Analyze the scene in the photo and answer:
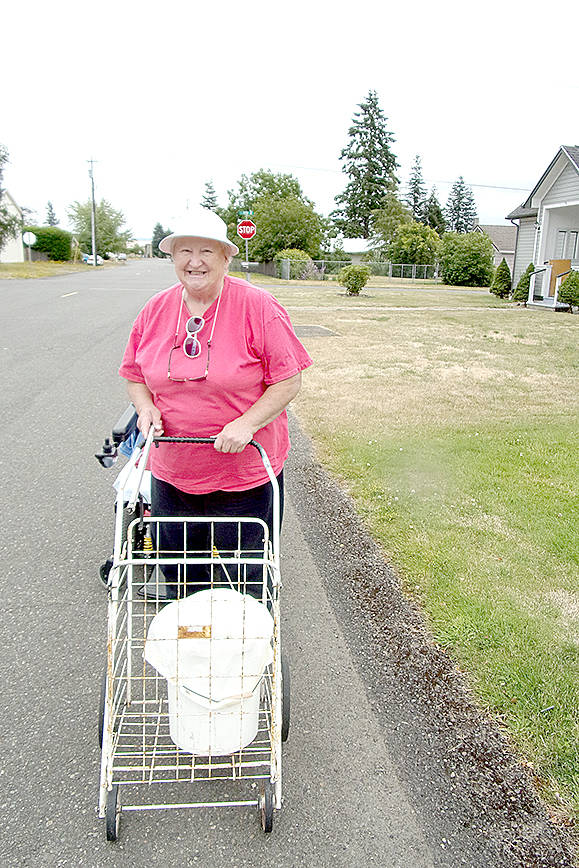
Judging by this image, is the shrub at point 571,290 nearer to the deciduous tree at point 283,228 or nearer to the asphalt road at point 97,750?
the asphalt road at point 97,750

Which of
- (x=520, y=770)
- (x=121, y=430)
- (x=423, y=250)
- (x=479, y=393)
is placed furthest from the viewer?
(x=423, y=250)

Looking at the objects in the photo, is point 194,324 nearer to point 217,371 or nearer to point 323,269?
point 217,371

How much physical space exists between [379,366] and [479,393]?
8.09ft

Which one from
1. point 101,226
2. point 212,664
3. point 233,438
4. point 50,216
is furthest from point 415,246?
point 50,216

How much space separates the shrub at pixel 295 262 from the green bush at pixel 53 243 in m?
25.1

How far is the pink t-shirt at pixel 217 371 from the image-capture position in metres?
2.75

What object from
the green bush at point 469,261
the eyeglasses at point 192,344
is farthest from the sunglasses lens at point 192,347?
the green bush at point 469,261

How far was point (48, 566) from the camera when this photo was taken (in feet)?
13.5

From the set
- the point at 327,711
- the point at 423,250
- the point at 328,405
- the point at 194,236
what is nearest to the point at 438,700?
the point at 327,711

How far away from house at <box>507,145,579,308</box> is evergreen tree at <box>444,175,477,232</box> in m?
76.8

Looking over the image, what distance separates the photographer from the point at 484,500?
5199mm

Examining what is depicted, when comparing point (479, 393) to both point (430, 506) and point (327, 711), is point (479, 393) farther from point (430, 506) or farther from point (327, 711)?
point (327, 711)

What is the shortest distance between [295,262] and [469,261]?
1100cm

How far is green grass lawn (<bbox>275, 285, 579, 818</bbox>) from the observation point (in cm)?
302
